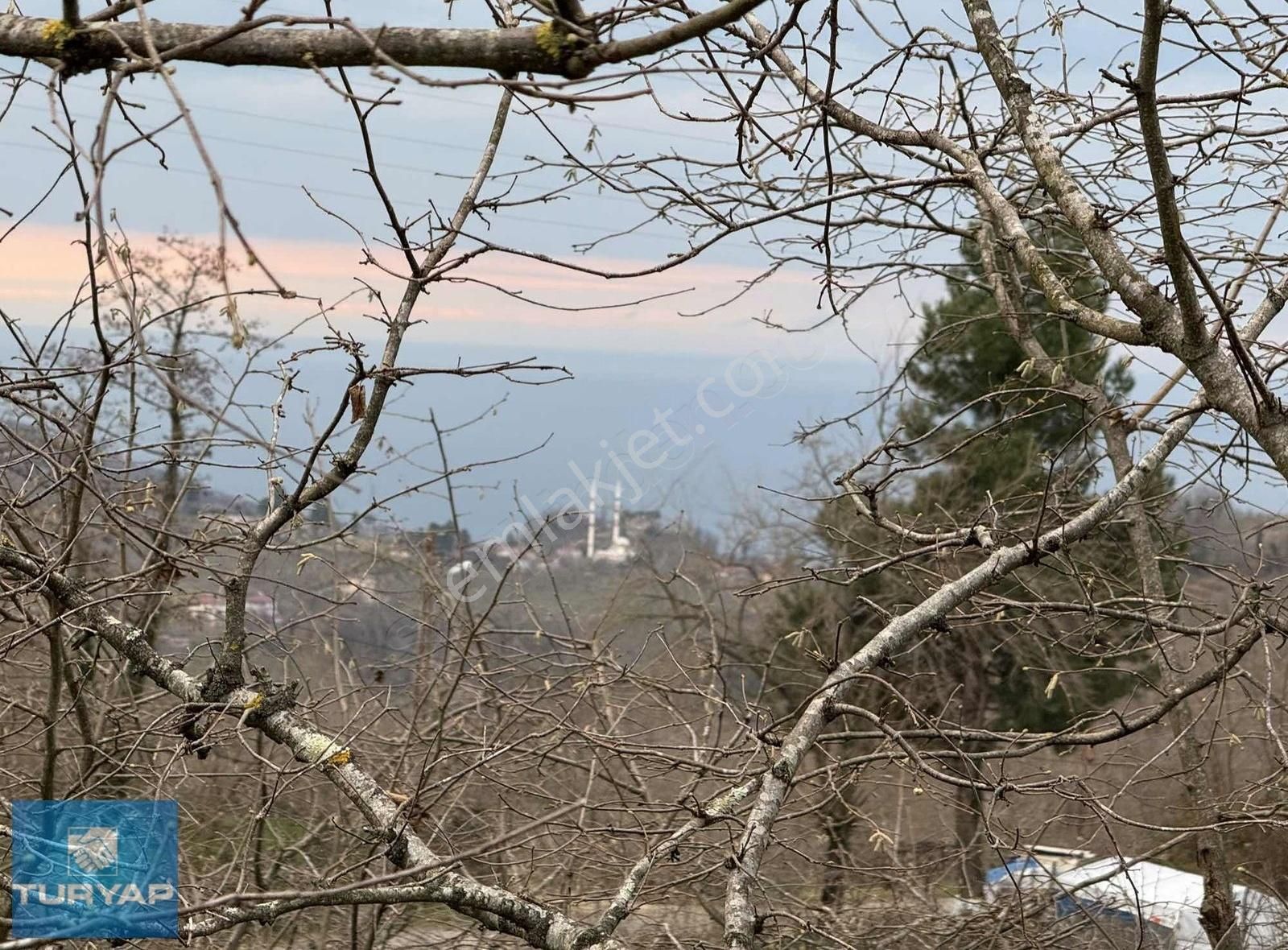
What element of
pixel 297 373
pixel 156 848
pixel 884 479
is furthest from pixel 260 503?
pixel 884 479

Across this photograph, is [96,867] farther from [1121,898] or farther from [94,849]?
[1121,898]

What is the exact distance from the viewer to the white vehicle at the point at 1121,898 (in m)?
3.86

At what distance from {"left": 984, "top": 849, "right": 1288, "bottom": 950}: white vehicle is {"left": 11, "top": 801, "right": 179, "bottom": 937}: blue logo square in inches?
89.8

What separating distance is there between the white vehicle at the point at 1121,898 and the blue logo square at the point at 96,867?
2280 mm

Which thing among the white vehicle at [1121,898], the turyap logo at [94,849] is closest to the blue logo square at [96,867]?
the turyap logo at [94,849]

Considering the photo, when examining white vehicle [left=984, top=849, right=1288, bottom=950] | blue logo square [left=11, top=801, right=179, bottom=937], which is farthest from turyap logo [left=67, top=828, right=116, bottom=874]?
white vehicle [left=984, top=849, right=1288, bottom=950]

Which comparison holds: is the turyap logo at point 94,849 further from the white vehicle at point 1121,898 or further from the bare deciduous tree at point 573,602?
the white vehicle at point 1121,898

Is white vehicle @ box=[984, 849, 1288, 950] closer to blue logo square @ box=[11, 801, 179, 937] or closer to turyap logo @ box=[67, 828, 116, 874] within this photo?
blue logo square @ box=[11, 801, 179, 937]

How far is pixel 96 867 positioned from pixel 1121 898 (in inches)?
215

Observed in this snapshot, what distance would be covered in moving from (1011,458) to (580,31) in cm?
1317

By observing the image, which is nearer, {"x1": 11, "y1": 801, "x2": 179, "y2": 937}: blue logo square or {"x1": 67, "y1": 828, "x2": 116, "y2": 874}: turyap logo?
{"x1": 11, "y1": 801, "x2": 179, "y2": 937}: blue logo square

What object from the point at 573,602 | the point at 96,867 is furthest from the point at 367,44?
the point at 573,602

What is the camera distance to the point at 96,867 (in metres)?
2.90

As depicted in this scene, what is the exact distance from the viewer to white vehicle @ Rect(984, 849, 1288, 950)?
386 cm
